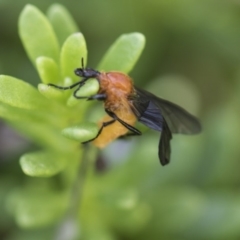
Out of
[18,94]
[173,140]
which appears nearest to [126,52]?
[18,94]

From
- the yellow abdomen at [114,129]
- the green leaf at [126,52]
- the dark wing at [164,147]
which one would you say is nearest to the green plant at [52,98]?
the green leaf at [126,52]

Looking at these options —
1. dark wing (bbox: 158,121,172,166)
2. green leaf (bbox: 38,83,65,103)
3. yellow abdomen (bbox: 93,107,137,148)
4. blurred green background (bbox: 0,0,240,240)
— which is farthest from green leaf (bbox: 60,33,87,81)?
blurred green background (bbox: 0,0,240,240)

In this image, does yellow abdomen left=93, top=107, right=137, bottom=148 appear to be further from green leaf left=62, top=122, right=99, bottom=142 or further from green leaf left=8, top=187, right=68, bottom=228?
green leaf left=8, top=187, right=68, bottom=228

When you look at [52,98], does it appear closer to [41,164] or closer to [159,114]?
[41,164]

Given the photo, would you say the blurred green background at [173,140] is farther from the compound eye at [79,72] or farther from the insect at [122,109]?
the compound eye at [79,72]

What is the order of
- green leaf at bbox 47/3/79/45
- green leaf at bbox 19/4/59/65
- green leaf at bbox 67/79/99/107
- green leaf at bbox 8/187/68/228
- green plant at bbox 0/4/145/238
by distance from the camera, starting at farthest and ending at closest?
green leaf at bbox 8/187/68/228
green leaf at bbox 47/3/79/45
green leaf at bbox 19/4/59/65
green plant at bbox 0/4/145/238
green leaf at bbox 67/79/99/107

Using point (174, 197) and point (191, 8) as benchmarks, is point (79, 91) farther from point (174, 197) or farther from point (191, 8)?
point (191, 8)

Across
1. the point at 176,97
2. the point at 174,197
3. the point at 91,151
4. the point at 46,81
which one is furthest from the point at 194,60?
the point at 46,81

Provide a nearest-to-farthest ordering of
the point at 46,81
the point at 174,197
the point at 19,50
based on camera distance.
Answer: the point at 46,81
the point at 174,197
the point at 19,50
